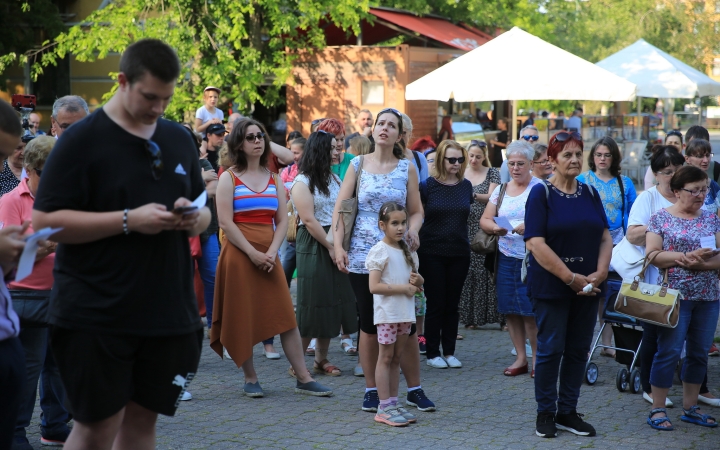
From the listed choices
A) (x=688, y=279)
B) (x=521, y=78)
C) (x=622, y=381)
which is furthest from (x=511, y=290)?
(x=521, y=78)

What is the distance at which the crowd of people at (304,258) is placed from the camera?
3104mm

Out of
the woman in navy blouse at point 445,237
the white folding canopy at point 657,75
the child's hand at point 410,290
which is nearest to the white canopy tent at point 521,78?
the woman in navy blouse at point 445,237

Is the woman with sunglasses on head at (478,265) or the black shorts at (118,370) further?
the woman with sunglasses on head at (478,265)

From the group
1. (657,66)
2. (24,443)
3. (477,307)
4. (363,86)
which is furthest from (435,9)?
(24,443)

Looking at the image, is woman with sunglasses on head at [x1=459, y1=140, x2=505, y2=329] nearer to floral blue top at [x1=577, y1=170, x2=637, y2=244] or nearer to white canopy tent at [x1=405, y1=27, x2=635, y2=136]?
floral blue top at [x1=577, y1=170, x2=637, y2=244]

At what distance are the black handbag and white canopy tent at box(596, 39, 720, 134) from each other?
1481cm

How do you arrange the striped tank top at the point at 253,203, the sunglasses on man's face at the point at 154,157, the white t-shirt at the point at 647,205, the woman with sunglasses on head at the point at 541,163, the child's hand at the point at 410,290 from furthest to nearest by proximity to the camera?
the woman with sunglasses on head at the point at 541,163 → the striped tank top at the point at 253,203 → the white t-shirt at the point at 647,205 → the child's hand at the point at 410,290 → the sunglasses on man's face at the point at 154,157

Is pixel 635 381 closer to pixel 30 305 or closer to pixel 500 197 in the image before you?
pixel 500 197

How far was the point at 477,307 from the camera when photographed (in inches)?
336

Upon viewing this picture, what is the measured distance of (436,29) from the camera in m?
21.3

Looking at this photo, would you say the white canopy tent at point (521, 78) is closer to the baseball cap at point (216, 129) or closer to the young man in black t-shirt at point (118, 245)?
the baseball cap at point (216, 129)

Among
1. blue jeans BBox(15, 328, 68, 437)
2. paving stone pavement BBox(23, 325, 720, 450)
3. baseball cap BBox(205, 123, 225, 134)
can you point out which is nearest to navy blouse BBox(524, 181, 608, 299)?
paving stone pavement BBox(23, 325, 720, 450)

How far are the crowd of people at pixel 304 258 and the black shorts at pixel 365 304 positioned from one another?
2 centimetres

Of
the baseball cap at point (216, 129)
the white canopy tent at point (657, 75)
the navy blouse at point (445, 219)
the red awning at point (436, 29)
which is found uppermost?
the red awning at point (436, 29)
